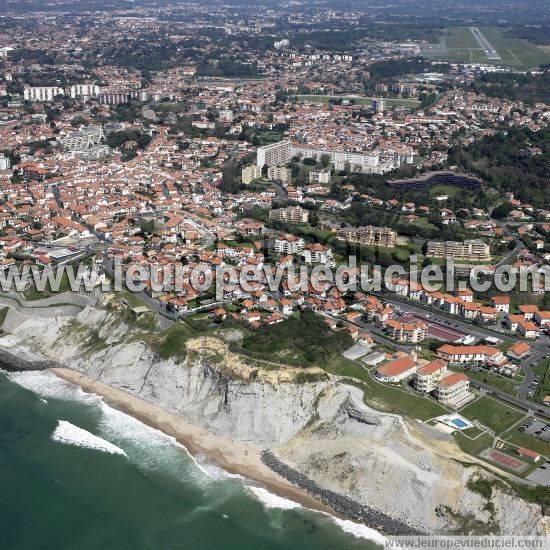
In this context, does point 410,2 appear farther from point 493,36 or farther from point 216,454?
point 216,454

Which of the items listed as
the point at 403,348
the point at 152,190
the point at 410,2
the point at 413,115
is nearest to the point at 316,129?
the point at 413,115

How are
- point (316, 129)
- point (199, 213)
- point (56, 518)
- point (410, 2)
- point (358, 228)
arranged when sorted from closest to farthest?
1. point (56, 518)
2. point (358, 228)
3. point (199, 213)
4. point (316, 129)
5. point (410, 2)

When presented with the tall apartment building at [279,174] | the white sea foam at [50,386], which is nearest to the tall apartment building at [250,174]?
the tall apartment building at [279,174]

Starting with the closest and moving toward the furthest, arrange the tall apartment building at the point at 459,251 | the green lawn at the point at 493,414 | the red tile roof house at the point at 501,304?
the green lawn at the point at 493,414
the red tile roof house at the point at 501,304
the tall apartment building at the point at 459,251

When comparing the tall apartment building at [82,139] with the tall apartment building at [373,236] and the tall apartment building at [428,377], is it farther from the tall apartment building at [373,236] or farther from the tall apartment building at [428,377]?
the tall apartment building at [428,377]

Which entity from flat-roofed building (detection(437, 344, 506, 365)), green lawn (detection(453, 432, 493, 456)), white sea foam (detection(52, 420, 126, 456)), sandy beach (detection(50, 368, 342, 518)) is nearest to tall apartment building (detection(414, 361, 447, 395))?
flat-roofed building (detection(437, 344, 506, 365))

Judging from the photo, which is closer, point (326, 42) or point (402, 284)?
point (402, 284)
